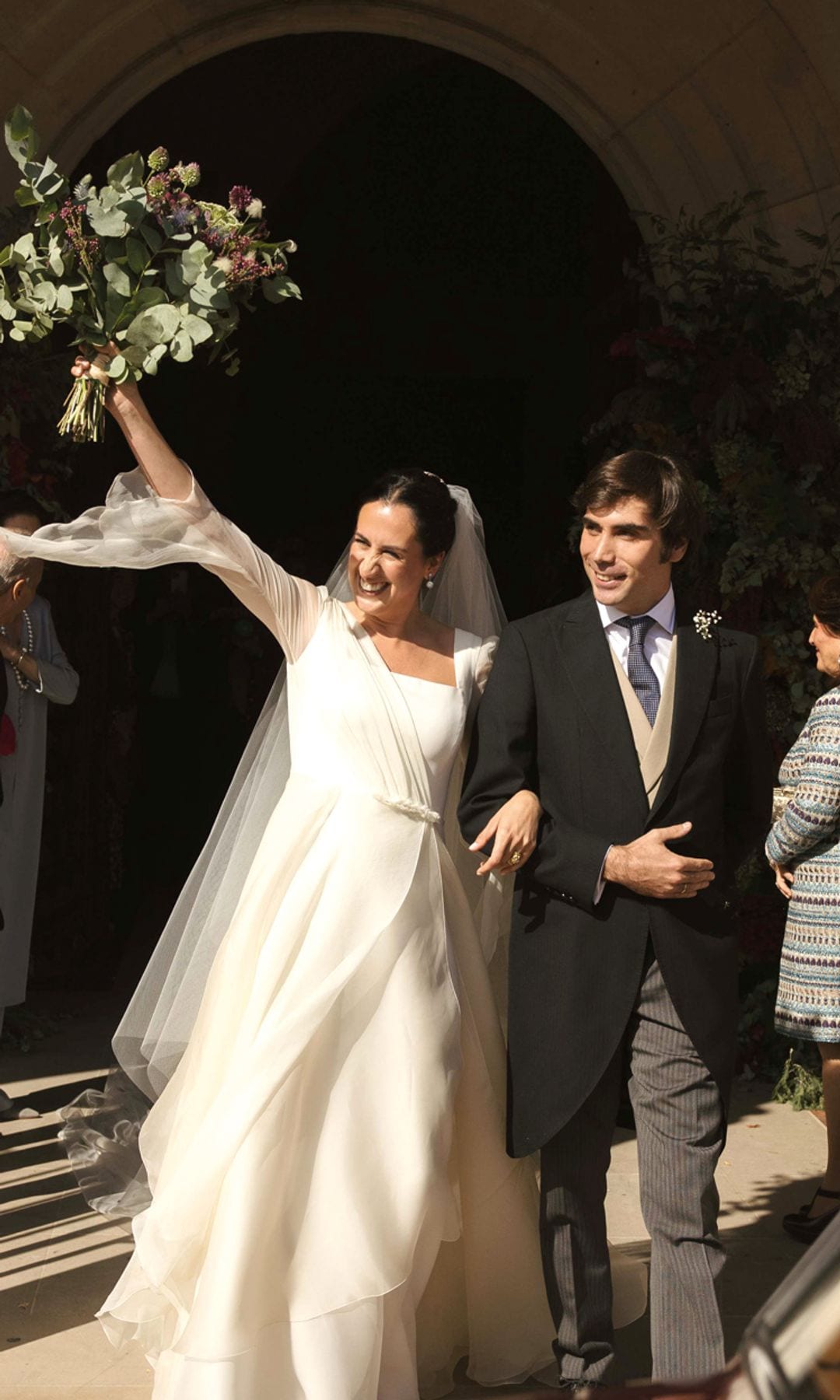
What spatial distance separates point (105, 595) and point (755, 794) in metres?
4.72

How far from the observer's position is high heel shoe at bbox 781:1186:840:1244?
15.3 ft

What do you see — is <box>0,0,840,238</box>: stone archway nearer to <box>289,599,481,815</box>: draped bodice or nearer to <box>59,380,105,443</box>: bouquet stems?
<box>59,380,105,443</box>: bouquet stems

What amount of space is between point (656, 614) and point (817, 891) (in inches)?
56.1

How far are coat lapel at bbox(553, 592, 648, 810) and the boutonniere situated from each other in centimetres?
22

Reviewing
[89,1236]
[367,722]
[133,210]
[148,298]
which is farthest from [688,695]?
[89,1236]

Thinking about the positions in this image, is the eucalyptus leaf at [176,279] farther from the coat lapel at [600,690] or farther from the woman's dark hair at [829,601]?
the woman's dark hair at [829,601]

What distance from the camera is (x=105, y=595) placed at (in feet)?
25.2

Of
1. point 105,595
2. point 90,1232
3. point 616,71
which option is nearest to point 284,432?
point 105,595

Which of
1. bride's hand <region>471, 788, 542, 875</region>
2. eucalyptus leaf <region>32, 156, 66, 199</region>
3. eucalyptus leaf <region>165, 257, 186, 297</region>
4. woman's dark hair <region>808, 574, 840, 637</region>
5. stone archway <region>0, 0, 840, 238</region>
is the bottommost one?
bride's hand <region>471, 788, 542, 875</region>

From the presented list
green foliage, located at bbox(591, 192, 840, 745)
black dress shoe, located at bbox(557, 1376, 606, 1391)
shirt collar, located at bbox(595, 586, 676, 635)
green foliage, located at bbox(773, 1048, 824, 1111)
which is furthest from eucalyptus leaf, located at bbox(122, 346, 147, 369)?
green foliage, located at bbox(773, 1048, 824, 1111)

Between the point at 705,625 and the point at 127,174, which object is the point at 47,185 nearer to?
the point at 127,174

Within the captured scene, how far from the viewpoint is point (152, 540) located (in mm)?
3656

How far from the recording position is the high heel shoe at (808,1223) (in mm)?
4648

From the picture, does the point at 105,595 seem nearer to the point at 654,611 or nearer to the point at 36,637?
the point at 36,637
